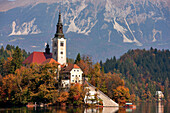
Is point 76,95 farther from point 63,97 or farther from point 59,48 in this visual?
point 59,48

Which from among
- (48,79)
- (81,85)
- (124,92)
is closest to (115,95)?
(124,92)

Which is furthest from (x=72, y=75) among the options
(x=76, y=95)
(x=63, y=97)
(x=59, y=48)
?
(x=59, y=48)

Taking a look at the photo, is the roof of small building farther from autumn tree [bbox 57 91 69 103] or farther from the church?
autumn tree [bbox 57 91 69 103]

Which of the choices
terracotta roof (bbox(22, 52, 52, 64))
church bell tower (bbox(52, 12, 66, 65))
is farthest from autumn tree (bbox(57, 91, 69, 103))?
church bell tower (bbox(52, 12, 66, 65))

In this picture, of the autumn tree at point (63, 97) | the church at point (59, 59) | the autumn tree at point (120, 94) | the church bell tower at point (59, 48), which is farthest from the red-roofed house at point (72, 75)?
the church bell tower at point (59, 48)

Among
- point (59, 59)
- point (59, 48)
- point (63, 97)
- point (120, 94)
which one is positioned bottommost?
point (63, 97)

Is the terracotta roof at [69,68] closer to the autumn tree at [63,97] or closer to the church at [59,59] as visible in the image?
the church at [59,59]

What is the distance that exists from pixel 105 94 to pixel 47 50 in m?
36.1

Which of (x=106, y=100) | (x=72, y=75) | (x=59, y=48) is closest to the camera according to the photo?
(x=106, y=100)

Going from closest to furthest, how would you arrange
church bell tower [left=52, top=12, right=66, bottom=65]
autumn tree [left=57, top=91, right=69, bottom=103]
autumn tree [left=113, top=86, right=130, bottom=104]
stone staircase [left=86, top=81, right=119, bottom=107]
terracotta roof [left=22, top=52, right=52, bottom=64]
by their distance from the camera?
1. autumn tree [left=57, top=91, right=69, bottom=103]
2. stone staircase [left=86, top=81, right=119, bottom=107]
3. autumn tree [left=113, top=86, right=130, bottom=104]
4. terracotta roof [left=22, top=52, right=52, bottom=64]
5. church bell tower [left=52, top=12, right=66, bottom=65]

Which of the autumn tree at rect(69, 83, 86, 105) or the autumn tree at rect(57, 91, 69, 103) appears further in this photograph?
the autumn tree at rect(69, 83, 86, 105)

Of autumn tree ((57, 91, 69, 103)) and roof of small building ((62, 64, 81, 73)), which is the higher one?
roof of small building ((62, 64, 81, 73))

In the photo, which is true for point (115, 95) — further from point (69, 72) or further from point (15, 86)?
point (15, 86)

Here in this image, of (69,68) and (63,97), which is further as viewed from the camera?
(69,68)
